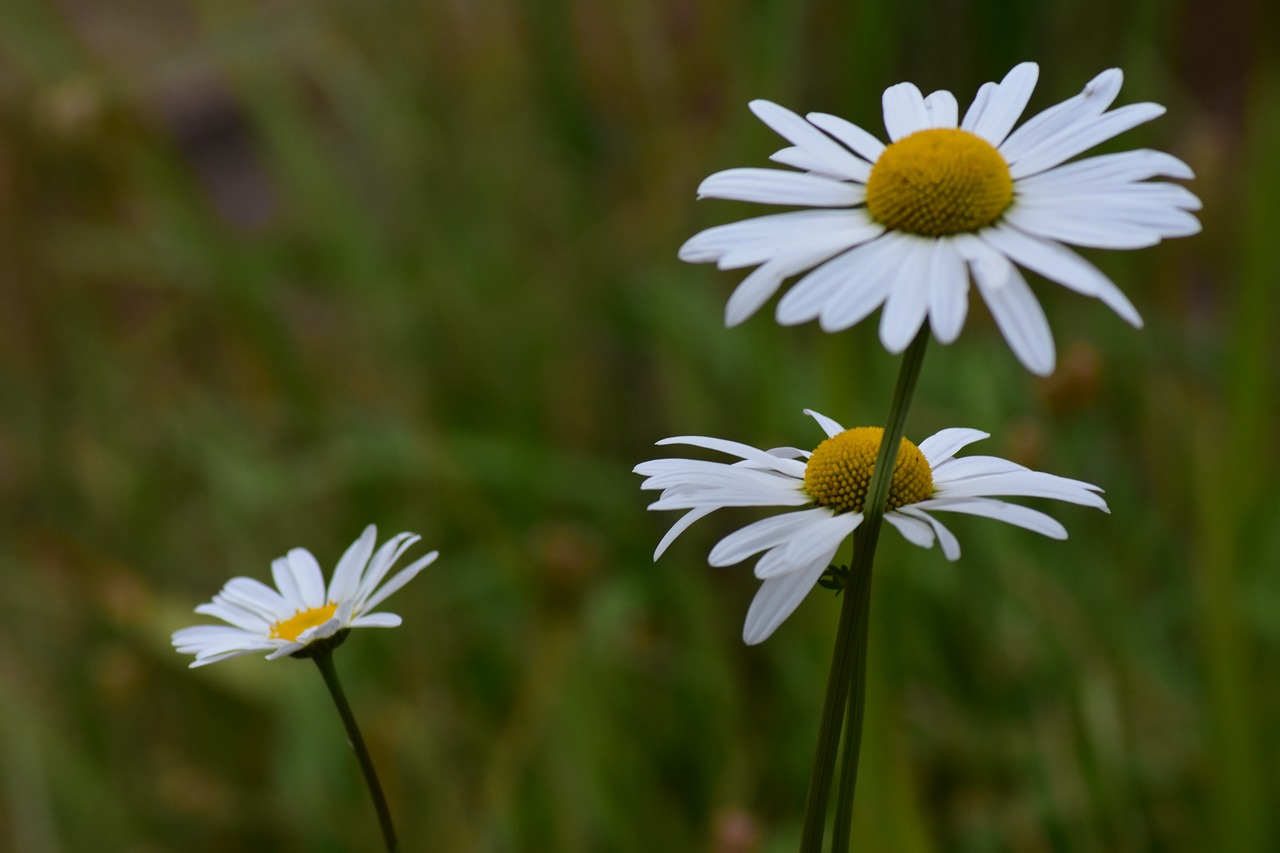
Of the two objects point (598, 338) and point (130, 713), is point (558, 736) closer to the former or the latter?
point (130, 713)

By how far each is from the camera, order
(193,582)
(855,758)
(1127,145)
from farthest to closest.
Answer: (193,582)
(1127,145)
(855,758)

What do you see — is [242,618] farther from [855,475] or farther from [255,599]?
[855,475]

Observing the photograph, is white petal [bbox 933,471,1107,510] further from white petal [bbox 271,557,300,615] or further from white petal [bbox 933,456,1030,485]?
white petal [bbox 271,557,300,615]

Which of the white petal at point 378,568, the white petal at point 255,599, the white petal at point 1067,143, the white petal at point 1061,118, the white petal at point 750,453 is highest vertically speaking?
the white petal at point 1061,118

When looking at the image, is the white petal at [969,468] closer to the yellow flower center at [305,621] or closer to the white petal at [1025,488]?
the white petal at [1025,488]

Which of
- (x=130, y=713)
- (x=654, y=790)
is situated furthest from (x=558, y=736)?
(x=130, y=713)

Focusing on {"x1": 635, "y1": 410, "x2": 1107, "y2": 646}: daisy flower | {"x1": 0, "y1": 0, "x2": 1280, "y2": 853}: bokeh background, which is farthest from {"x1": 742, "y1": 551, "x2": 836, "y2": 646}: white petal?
{"x1": 0, "y1": 0, "x2": 1280, "y2": 853}: bokeh background

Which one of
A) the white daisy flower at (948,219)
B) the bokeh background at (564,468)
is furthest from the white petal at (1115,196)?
the bokeh background at (564,468)
